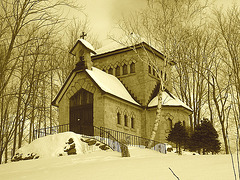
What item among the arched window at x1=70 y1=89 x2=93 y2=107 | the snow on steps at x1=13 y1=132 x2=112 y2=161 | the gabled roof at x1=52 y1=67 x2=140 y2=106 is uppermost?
the gabled roof at x1=52 y1=67 x2=140 y2=106

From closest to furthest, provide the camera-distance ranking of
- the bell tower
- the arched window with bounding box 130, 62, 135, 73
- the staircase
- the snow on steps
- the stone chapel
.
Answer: the snow on steps
the staircase
the stone chapel
the bell tower
the arched window with bounding box 130, 62, 135, 73

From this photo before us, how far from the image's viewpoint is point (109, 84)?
25.2 m

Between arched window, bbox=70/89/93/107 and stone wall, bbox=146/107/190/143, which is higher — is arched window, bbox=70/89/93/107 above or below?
above

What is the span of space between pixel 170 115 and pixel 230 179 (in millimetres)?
21199

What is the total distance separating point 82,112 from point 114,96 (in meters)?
2.91

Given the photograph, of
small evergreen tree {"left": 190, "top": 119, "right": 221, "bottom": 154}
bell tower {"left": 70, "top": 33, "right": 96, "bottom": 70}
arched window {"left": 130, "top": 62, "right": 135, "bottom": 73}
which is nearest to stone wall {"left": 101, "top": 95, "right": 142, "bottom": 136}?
bell tower {"left": 70, "top": 33, "right": 96, "bottom": 70}

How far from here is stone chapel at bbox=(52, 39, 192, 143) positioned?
23.2 metres

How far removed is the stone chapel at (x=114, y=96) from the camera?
23.2m

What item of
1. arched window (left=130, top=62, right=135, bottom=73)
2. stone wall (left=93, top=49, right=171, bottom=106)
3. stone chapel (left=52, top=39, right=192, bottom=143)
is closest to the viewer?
stone chapel (left=52, top=39, right=192, bottom=143)

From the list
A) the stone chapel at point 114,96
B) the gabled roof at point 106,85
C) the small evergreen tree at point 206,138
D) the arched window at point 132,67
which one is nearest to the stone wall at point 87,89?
the stone chapel at point 114,96

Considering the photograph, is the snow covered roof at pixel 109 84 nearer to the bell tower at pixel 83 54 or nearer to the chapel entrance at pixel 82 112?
the bell tower at pixel 83 54

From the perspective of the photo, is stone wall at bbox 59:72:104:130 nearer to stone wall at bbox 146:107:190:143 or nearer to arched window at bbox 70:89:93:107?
arched window at bbox 70:89:93:107

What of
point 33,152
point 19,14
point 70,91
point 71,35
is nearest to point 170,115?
point 70,91

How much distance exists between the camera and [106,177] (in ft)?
24.0
